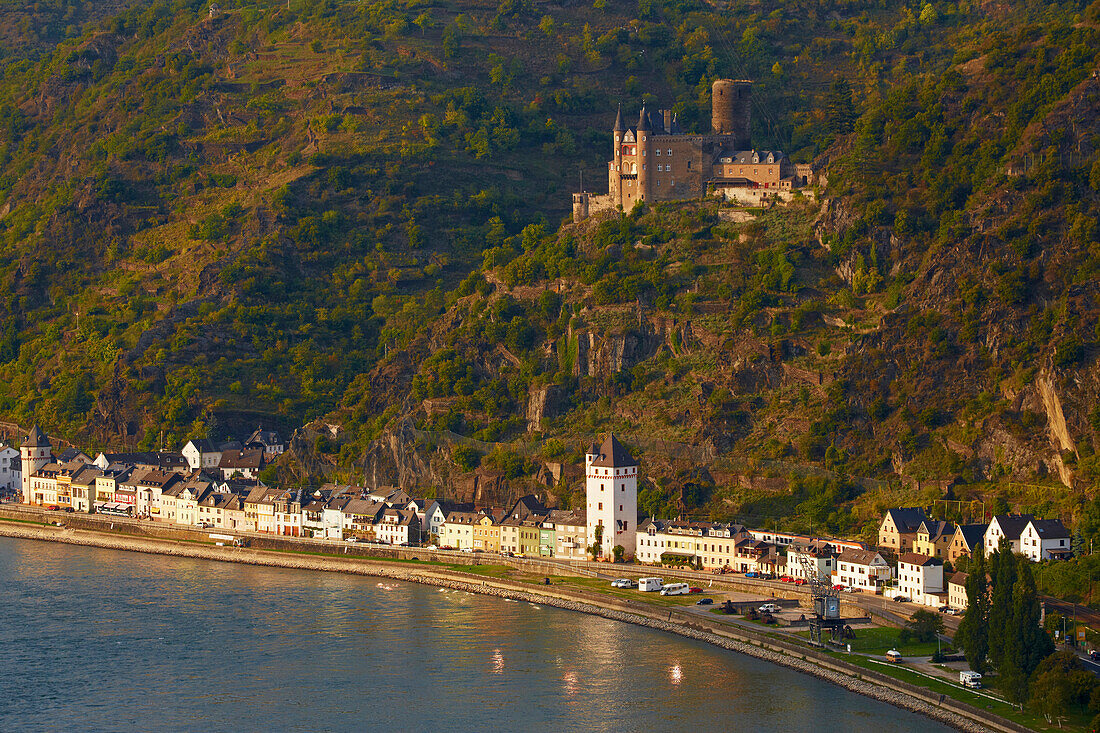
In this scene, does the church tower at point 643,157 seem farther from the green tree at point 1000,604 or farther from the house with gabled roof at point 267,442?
the green tree at point 1000,604

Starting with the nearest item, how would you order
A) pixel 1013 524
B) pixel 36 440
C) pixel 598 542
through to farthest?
pixel 1013 524, pixel 598 542, pixel 36 440

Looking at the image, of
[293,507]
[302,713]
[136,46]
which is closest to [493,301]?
[293,507]

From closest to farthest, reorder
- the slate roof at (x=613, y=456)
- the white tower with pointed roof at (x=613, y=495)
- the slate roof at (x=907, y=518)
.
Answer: the slate roof at (x=907, y=518)
the white tower with pointed roof at (x=613, y=495)
the slate roof at (x=613, y=456)

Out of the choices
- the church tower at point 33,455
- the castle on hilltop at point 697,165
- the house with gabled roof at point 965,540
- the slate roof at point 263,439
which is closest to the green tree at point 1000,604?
the house with gabled roof at point 965,540

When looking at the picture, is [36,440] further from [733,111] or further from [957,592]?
[957,592]

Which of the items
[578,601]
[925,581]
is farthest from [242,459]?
[925,581]

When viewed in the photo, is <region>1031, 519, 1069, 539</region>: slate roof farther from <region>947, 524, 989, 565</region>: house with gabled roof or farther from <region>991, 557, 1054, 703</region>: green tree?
<region>991, 557, 1054, 703</region>: green tree
